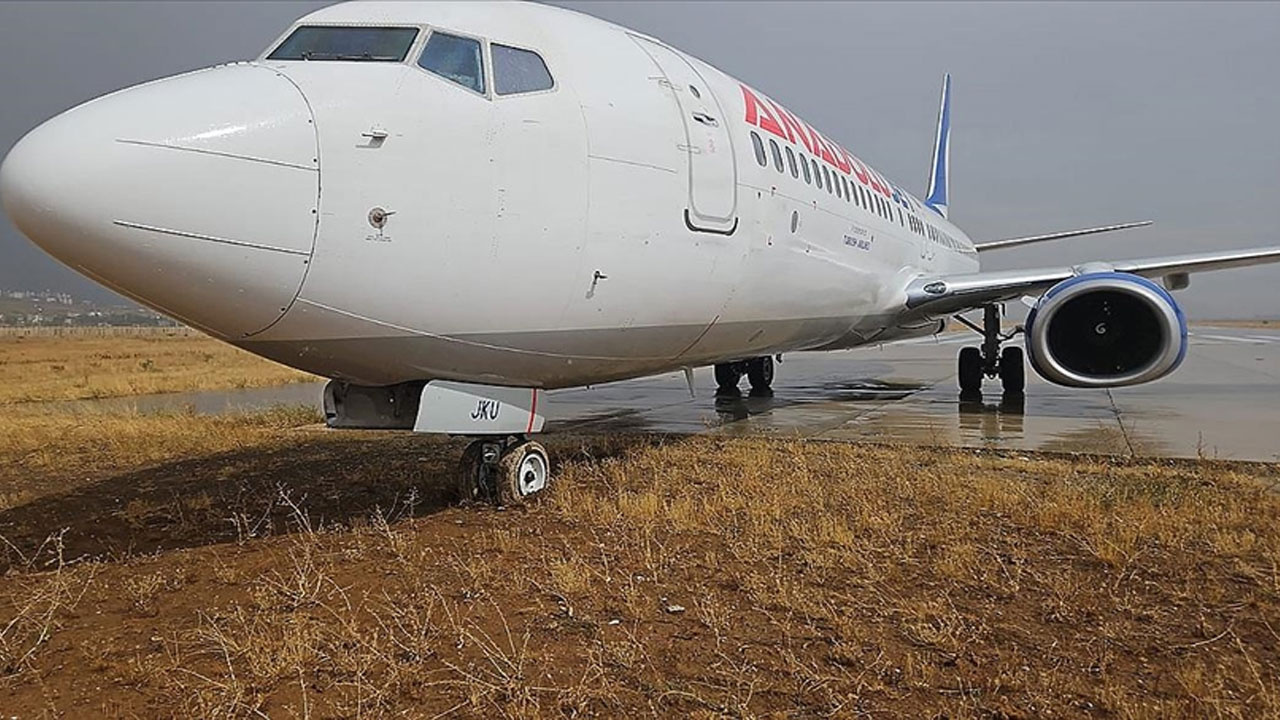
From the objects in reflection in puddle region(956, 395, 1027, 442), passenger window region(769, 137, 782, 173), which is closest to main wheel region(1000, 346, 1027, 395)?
reflection in puddle region(956, 395, 1027, 442)

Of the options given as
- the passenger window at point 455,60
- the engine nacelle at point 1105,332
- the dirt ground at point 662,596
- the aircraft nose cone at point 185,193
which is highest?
the passenger window at point 455,60

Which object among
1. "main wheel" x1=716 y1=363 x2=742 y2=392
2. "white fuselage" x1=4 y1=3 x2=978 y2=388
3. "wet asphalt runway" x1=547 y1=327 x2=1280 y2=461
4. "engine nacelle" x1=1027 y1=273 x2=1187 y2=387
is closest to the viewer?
"white fuselage" x1=4 y1=3 x2=978 y2=388

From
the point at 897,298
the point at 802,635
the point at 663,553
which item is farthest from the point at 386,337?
the point at 897,298

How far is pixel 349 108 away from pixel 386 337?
1.19 m

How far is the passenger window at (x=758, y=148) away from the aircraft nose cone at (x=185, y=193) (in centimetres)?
416

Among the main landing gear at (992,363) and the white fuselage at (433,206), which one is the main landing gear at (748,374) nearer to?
the main landing gear at (992,363)

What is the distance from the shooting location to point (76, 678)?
11.0 feet

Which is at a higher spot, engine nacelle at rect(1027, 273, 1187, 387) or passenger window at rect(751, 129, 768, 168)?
passenger window at rect(751, 129, 768, 168)

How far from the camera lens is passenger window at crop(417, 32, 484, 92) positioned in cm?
489

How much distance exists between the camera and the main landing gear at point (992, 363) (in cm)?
1420

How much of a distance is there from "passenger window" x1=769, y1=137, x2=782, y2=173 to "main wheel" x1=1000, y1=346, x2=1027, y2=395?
805 cm

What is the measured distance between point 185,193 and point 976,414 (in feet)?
37.6

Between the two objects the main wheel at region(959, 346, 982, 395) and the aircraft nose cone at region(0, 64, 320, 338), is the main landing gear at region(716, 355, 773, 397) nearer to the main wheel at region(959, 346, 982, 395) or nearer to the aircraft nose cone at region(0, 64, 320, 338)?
the main wheel at region(959, 346, 982, 395)

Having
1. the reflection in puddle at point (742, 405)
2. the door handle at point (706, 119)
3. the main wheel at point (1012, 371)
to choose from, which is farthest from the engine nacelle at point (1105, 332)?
the main wheel at point (1012, 371)
